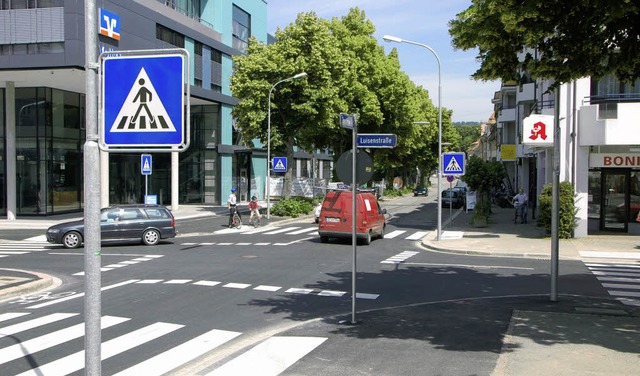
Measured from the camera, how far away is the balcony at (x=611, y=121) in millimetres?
21016

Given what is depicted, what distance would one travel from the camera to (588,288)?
1191cm

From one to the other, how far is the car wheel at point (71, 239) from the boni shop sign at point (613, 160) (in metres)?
20.2

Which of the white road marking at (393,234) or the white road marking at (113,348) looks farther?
the white road marking at (393,234)

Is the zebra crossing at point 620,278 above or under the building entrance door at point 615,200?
under

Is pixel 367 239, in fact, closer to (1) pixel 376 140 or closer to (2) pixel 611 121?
(2) pixel 611 121

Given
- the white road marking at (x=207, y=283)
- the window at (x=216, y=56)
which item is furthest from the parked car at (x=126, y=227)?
the window at (x=216, y=56)

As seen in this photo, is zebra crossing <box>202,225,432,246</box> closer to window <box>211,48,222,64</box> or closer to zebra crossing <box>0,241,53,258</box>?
zebra crossing <box>0,241,53,258</box>

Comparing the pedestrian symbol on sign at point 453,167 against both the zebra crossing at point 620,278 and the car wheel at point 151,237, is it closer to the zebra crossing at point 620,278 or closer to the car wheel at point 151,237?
the zebra crossing at point 620,278

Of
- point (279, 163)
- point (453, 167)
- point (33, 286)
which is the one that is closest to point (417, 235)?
point (453, 167)

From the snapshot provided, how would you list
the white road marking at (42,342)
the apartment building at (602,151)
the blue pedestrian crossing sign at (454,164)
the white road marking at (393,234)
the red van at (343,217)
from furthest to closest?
the white road marking at (393,234) → the blue pedestrian crossing sign at (454,164) → the apartment building at (602,151) → the red van at (343,217) → the white road marking at (42,342)

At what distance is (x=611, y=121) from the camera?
21.1 metres

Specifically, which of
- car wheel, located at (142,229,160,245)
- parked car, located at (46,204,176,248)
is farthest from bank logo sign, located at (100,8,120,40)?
car wheel, located at (142,229,160,245)

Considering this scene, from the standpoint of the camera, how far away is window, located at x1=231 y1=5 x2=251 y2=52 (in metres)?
46.2

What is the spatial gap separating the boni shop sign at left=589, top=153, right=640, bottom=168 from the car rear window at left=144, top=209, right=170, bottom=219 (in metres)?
17.3
